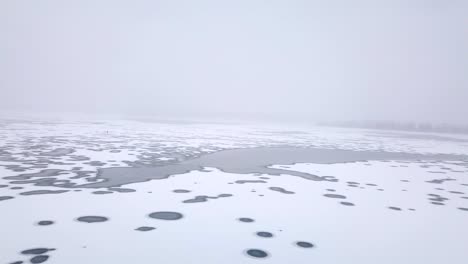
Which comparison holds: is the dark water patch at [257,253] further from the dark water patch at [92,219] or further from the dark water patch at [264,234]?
the dark water patch at [92,219]

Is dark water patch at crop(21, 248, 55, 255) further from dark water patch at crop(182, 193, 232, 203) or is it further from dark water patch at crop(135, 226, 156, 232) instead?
dark water patch at crop(182, 193, 232, 203)

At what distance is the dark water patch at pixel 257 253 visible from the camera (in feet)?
12.2

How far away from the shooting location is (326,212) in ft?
18.0

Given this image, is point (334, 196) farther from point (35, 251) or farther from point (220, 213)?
point (35, 251)

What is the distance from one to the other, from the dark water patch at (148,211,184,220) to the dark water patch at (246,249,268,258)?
141 centimetres

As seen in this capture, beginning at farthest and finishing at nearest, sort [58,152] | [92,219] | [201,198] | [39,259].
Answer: [58,152]
[201,198]
[92,219]
[39,259]

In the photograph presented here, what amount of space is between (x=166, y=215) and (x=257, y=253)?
1.70 meters

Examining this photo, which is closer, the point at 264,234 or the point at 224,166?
the point at 264,234

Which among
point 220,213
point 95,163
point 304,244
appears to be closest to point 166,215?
point 220,213

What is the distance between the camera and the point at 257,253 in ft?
12.4

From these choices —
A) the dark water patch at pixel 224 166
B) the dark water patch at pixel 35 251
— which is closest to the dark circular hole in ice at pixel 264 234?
the dark water patch at pixel 35 251

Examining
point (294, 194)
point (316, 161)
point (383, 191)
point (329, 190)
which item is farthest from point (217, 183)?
point (316, 161)

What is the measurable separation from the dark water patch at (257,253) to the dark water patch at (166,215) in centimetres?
141

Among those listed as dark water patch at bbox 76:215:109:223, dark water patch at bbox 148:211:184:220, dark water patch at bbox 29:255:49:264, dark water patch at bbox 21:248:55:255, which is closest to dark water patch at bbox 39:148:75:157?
dark water patch at bbox 76:215:109:223
